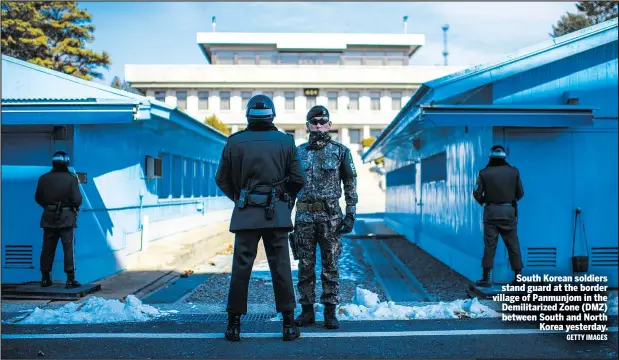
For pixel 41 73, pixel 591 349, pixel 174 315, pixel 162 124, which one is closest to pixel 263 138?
pixel 174 315

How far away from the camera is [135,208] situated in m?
11.6

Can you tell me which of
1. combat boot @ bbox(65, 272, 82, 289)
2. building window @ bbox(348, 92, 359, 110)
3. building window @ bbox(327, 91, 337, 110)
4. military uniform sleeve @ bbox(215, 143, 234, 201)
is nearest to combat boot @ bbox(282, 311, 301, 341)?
military uniform sleeve @ bbox(215, 143, 234, 201)

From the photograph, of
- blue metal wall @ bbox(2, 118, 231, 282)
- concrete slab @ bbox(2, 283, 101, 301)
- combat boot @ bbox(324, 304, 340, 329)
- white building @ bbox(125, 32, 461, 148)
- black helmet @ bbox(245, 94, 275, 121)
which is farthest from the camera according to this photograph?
white building @ bbox(125, 32, 461, 148)

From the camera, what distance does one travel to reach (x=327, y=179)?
576 cm

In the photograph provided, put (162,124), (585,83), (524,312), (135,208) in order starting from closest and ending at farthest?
(524,312), (585,83), (135,208), (162,124)

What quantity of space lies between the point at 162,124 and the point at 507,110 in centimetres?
746

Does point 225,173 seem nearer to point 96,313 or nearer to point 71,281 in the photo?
point 96,313

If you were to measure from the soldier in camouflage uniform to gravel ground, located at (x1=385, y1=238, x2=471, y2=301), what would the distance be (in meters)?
2.90

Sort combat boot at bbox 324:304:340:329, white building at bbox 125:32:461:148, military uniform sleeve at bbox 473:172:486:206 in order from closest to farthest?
1. combat boot at bbox 324:304:340:329
2. military uniform sleeve at bbox 473:172:486:206
3. white building at bbox 125:32:461:148

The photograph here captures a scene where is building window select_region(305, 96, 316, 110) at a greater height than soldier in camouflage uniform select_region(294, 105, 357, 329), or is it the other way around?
building window select_region(305, 96, 316, 110)

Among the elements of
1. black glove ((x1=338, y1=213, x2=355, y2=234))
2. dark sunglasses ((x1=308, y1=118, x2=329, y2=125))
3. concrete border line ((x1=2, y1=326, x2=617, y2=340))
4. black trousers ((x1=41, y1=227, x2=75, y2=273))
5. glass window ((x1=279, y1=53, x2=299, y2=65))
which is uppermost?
glass window ((x1=279, y1=53, x2=299, y2=65))

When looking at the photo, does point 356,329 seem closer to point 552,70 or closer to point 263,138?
point 263,138

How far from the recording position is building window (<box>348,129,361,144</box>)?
174 ft

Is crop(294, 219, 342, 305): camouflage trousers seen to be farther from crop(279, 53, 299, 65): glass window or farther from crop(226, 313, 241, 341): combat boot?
crop(279, 53, 299, 65): glass window
